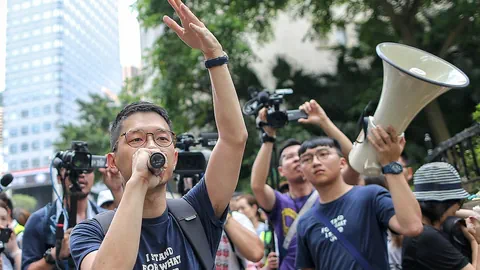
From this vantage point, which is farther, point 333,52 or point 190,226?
point 333,52

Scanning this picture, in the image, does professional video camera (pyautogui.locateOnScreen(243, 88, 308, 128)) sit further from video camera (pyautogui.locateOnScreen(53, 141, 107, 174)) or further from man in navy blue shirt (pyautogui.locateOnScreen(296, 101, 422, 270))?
video camera (pyautogui.locateOnScreen(53, 141, 107, 174))

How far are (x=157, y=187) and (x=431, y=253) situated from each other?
1.82 metres

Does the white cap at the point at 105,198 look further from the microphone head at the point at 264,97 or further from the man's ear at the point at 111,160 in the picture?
the man's ear at the point at 111,160

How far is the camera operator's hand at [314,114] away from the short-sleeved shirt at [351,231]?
65 centimetres

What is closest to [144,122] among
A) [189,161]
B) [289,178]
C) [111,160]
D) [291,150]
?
[111,160]

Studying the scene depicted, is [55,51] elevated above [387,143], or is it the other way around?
[55,51]

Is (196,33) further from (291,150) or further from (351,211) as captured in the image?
(291,150)

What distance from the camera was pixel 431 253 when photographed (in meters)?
3.03

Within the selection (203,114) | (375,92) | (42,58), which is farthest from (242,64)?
(42,58)

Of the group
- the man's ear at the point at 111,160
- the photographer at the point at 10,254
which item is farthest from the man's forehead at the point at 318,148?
the photographer at the point at 10,254

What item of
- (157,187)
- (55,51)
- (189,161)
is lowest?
(189,161)

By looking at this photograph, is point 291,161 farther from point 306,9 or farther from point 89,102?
point 89,102

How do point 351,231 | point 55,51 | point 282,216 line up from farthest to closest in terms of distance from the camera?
1. point 55,51
2. point 282,216
3. point 351,231

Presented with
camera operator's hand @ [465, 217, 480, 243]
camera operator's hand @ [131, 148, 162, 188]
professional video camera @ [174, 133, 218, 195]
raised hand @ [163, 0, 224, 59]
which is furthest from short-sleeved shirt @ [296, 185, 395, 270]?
camera operator's hand @ [131, 148, 162, 188]
